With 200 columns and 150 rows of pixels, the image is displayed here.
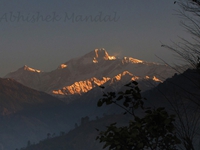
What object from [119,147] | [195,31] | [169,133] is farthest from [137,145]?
[195,31]

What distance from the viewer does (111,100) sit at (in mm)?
14570

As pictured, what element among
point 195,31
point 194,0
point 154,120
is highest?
point 194,0

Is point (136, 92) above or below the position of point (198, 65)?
below

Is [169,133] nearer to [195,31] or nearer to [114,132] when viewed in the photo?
[114,132]

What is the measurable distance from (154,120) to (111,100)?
1700 mm

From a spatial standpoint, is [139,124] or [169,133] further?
[169,133]

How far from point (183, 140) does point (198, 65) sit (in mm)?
2952

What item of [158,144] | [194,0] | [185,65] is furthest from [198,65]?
[158,144]

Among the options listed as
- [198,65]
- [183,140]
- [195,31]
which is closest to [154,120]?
[183,140]

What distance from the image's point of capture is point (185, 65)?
14914 mm

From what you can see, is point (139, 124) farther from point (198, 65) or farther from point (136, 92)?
point (198, 65)

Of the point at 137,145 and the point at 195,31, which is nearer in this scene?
the point at 137,145

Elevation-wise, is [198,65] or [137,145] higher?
[198,65]

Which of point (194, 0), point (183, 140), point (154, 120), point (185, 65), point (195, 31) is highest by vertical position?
point (194, 0)
